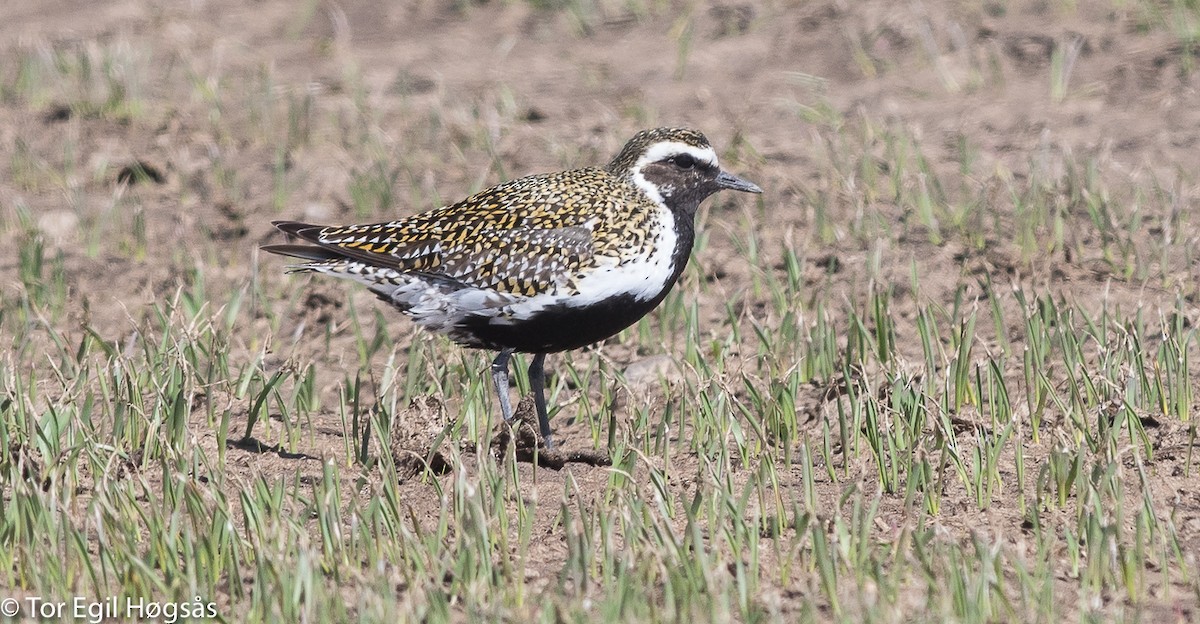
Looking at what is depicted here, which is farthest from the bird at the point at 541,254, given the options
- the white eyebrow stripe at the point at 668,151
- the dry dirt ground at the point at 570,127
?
the dry dirt ground at the point at 570,127

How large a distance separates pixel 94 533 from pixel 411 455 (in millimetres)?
1169

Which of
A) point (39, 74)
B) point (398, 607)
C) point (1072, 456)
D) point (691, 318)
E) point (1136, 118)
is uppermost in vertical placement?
point (39, 74)

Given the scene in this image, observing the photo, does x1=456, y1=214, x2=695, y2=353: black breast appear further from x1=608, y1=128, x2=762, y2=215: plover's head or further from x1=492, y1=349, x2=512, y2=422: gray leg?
x1=608, y1=128, x2=762, y2=215: plover's head

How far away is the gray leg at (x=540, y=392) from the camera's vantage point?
630 centimetres

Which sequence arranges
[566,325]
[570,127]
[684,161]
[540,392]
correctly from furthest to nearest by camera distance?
[570,127], [684,161], [540,392], [566,325]

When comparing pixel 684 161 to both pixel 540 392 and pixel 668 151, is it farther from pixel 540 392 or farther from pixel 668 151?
pixel 540 392

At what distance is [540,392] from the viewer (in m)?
6.48

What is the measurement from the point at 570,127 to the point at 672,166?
364 centimetres

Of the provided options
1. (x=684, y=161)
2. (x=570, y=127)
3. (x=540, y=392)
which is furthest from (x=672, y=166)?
(x=570, y=127)

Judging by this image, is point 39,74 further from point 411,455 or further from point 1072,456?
point 1072,456

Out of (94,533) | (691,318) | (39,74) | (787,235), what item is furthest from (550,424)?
(39,74)

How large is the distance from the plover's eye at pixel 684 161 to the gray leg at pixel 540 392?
38.3 inches

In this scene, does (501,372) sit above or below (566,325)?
below

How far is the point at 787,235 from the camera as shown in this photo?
759 cm
